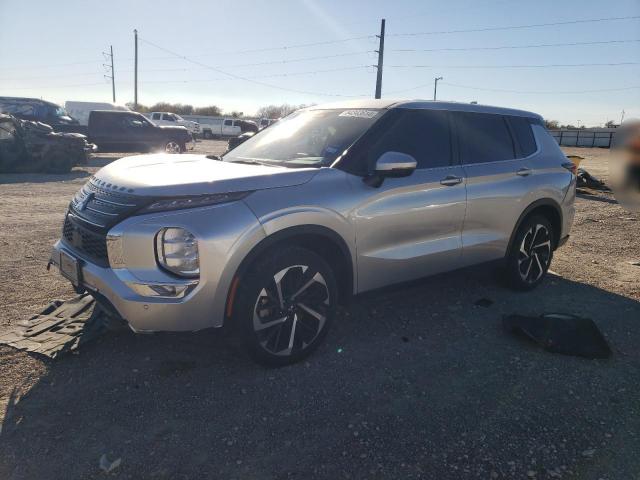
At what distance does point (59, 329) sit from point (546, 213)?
4643 millimetres

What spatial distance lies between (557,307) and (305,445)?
10.3 ft

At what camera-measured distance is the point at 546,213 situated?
5.12 meters

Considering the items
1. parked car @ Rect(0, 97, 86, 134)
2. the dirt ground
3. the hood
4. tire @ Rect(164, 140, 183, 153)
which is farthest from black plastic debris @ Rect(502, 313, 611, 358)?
parked car @ Rect(0, 97, 86, 134)

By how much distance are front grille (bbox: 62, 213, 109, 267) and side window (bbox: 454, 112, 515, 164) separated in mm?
2995

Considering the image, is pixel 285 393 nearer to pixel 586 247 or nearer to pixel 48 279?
pixel 48 279

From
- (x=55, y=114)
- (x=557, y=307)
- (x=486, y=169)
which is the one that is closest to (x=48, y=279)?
(x=486, y=169)

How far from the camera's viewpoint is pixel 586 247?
23.1ft

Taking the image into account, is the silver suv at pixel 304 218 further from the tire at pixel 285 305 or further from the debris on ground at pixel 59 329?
the debris on ground at pixel 59 329

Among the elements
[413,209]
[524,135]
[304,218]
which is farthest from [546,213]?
[304,218]

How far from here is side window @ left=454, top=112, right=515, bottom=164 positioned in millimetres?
4398

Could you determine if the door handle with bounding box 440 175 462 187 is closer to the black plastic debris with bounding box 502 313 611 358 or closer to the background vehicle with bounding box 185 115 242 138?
the black plastic debris with bounding box 502 313 611 358


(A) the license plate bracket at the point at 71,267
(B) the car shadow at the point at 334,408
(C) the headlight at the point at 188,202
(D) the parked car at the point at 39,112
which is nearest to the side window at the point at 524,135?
(B) the car shadow at the point at 334,408

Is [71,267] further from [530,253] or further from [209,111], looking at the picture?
[209,111]

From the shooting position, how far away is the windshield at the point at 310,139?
12.3 ft
